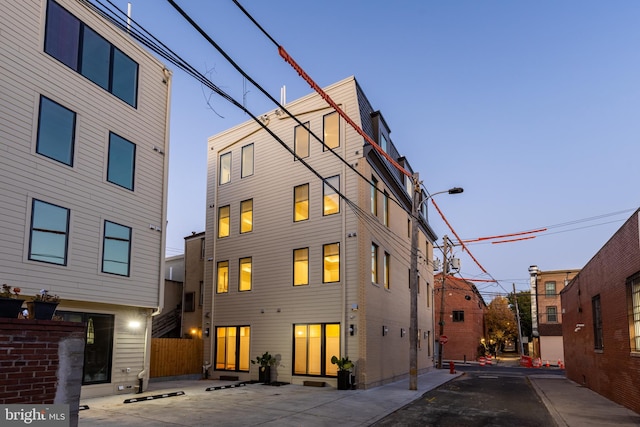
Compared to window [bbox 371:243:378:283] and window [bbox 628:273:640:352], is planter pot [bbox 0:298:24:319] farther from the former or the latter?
window [bbox 371:243:378:283]

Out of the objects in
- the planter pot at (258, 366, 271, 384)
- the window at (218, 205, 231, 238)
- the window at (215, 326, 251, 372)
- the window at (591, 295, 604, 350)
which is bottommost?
the planter pot at (258, 366, 271, 384)

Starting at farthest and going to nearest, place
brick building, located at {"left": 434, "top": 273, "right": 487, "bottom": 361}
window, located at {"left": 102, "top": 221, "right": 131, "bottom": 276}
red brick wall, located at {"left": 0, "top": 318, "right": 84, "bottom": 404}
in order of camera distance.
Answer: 1. brick building, located at {"left": 434, "top": 273, "right": 487, "bottom": 361}
2. window, located at {"left": 102, "top": 221, "right": 131, "bottom": 276}
3. red brick wall, located at {"left": 0, "top": 318, "right": 84, "bottom": 404}

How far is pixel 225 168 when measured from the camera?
1043 inches

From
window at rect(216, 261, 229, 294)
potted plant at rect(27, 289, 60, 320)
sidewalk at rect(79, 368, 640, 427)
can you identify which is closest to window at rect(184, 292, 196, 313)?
window at rect(216, 261, 229, 294)

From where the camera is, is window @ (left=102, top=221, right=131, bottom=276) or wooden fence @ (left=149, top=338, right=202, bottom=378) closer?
window @ (left=102, top=221, right=131, bottom=276)

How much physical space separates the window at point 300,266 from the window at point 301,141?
465cm

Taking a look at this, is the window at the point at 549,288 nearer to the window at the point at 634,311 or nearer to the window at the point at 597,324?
the window at the point at 597,324

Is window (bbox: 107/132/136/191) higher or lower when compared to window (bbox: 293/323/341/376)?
higher

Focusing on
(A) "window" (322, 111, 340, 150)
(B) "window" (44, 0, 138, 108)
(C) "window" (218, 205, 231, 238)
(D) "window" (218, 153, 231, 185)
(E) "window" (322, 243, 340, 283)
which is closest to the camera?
(B) "window" (44, 0, 138, 108)

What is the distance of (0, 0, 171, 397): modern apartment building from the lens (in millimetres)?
13484

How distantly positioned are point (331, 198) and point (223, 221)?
723cm

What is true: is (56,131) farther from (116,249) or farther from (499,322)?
(499,322)

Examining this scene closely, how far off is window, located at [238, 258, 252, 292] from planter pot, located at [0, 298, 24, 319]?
18267 mm

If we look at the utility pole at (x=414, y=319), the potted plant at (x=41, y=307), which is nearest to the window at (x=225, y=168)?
the utility pole at (x=414, y=319)
